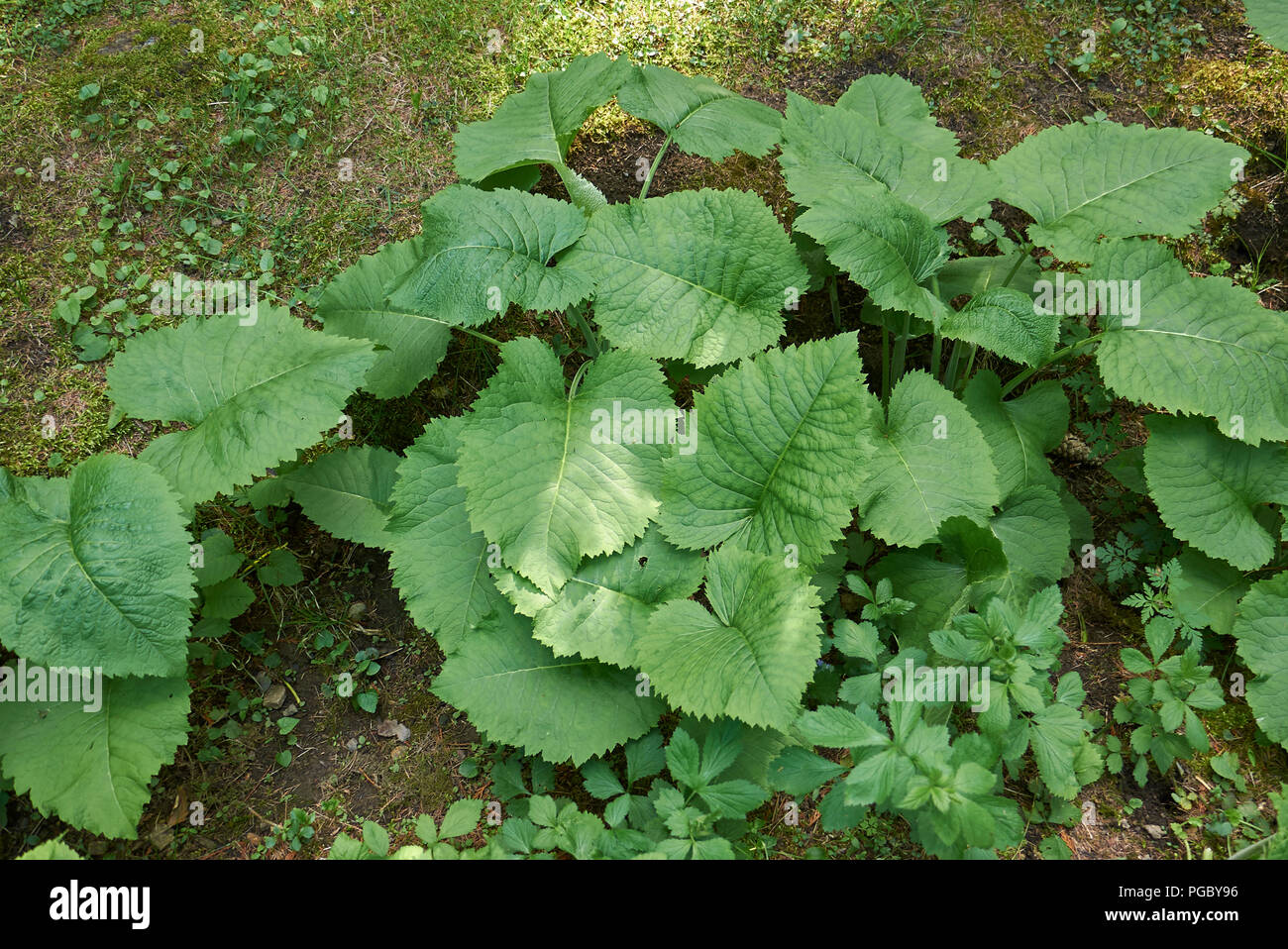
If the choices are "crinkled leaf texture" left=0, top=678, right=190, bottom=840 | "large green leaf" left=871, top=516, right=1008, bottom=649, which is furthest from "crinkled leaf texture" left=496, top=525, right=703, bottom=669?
"crinkled leaf texture" left=0, top=678, right=190, bottom=840

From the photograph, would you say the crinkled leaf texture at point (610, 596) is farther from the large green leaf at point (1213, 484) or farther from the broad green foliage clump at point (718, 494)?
the large green leaf at point (1213, 484)

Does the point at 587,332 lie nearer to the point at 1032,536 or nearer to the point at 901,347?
the point at 901,347

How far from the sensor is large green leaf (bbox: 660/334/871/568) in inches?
97.0

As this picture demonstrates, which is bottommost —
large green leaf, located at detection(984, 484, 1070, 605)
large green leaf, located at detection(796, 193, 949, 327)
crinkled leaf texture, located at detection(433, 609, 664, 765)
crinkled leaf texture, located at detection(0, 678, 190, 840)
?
crinkled leaf texture, located at detection(0, 678, 190, 840)

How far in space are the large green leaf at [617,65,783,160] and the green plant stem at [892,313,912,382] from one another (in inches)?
31.2

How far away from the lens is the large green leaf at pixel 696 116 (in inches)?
120

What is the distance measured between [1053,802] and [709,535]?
4.38ft

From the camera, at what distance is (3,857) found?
2.46 meters

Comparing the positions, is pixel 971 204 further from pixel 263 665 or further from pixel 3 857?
pixel 3 857

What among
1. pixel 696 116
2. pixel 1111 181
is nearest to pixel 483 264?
pixel 696 116

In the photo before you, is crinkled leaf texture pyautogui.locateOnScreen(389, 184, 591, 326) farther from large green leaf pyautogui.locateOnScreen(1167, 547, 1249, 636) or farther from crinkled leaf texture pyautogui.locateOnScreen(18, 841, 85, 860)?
large green leaf pyautogui.locateOnScreen(1167, 547, 1249, 636)

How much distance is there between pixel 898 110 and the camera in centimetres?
321

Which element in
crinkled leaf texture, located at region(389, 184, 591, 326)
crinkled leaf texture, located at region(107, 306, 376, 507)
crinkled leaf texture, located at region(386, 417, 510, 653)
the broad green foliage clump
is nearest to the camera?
the broad green foliage clump
